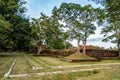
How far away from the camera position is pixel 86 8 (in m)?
27.2

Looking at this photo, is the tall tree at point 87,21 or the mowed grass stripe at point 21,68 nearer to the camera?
the mowed grass stripe at point 21,68

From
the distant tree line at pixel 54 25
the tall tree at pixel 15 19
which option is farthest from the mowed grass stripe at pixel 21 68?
the tall tree at pixel 15 19

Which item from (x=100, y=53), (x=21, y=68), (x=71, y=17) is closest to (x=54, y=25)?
(x=71, y=17)

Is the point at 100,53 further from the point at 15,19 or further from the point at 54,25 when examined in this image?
the point at 15,19

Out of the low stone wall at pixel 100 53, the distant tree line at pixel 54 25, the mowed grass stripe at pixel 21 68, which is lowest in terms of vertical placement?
the mowed grass stripe at pixel 21 68

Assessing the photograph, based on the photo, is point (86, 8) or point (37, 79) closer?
point (37, 79)

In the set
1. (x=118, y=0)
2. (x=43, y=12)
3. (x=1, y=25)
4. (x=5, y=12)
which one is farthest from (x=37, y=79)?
(x=43, y=12)

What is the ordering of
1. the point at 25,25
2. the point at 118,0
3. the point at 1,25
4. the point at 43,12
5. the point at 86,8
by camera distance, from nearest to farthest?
the point at 118,0, the point at 1,25, the point at 86,8, the point at 25,25, the point at 43,12

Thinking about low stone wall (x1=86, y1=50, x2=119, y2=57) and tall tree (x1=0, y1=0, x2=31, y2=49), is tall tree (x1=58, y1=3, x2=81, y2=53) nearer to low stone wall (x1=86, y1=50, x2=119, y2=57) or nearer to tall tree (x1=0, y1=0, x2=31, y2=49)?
low stone wall (x1=86, y1=50, x2=119, y2=57)

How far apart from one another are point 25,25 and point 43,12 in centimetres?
509

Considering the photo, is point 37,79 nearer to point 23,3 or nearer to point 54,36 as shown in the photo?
point 54,36

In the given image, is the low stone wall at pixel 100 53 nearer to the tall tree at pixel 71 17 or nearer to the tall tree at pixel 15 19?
the tall tree at pixel 71 17

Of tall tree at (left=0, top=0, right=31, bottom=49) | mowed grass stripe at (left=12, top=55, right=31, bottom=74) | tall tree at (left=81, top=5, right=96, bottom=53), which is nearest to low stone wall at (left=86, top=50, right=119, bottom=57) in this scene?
tall tree at (left=81, top=5, right=96, bottom=53)

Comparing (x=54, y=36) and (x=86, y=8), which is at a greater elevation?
(x=86, y=8)
